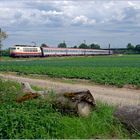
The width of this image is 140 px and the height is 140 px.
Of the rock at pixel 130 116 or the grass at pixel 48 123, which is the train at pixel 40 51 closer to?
the grass at pixel 48 123

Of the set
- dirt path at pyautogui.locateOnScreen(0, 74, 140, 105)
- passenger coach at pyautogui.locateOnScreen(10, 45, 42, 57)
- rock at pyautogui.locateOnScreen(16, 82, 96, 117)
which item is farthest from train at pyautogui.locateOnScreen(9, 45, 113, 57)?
rock at pyautogui.locateOnScreen(16, 82, 96, 117)

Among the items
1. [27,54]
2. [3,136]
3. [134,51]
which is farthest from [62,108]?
[134,51]

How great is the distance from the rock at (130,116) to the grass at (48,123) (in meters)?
0.15

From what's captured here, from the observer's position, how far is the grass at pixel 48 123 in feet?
27.1

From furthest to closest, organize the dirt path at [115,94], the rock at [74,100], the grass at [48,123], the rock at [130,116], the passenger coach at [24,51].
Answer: the passenger coach at [24,51] → the dirt path at [115,94] → the rock at [74,100] → the rock at [130,116] → the grass at [48,123]

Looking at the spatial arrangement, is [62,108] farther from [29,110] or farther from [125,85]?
[125,85]

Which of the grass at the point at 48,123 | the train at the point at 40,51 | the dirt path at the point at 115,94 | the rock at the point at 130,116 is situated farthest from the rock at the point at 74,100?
the train at the point at 40,51

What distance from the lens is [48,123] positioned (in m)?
8.70

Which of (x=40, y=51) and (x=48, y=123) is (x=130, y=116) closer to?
(x=48, y=123)

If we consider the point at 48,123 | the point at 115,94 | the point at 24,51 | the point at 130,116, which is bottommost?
the point at 24,51

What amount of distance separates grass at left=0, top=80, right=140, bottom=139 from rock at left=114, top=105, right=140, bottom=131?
15 cm

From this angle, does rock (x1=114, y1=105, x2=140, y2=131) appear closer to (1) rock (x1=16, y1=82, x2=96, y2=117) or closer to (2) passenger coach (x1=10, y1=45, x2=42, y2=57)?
(1) rock (x1=16, y1=82, x2=96, y2=117)

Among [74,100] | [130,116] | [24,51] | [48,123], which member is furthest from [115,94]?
[24,51]

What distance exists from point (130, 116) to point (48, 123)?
170 cm
